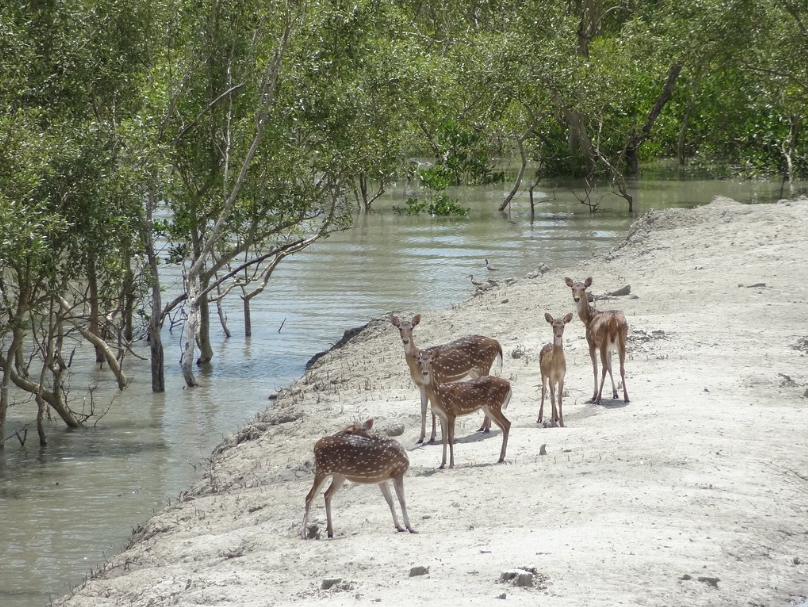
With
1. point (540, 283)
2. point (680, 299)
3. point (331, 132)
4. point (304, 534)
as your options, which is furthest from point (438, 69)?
point (304, 534)

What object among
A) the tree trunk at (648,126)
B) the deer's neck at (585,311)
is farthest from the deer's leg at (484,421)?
the tree trunk at (648,126)

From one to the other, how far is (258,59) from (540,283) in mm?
7248

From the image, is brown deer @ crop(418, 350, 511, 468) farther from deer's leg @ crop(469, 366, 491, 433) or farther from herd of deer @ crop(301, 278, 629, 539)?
deer's leg @ crop(469, 366, 491, 433)

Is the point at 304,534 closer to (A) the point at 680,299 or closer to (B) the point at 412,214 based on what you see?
(A) the point at 680,299

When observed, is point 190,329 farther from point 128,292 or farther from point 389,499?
point 389,499

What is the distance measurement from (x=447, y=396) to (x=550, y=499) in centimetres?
154

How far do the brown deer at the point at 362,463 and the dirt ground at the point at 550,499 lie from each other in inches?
14.3

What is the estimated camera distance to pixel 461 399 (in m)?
11.1

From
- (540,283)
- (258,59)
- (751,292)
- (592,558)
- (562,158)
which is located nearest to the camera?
(592,558)

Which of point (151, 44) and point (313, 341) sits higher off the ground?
A: point (151, 44)

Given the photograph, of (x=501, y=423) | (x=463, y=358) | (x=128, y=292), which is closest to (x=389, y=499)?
(x=501, y=423)

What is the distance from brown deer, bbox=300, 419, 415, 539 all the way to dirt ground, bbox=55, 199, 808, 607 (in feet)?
1.19

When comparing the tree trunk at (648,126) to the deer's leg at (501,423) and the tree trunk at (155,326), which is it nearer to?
the tree trunk at (155,326)

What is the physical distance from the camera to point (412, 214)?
41.0 m
